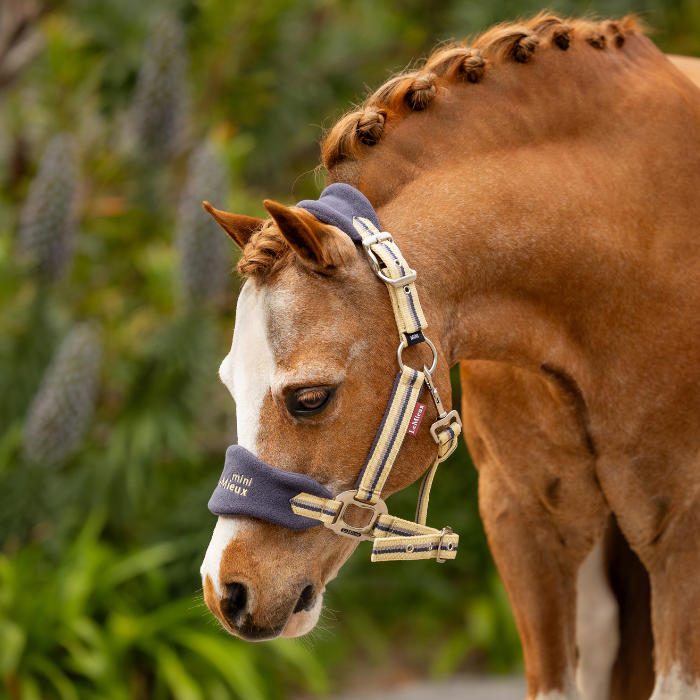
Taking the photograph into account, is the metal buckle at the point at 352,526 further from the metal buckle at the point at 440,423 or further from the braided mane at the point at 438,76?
the braided mane at the point at 438,76

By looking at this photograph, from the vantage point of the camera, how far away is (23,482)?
10.1 feet

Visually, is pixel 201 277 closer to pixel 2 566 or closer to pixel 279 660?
pixel 2 566

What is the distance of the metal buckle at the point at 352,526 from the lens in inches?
39.1

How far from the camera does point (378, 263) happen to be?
984 mm

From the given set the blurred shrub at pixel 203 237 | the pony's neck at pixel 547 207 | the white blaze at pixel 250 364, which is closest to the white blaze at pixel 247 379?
the white blaze at pixel 250 364

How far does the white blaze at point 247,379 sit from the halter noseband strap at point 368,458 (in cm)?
3

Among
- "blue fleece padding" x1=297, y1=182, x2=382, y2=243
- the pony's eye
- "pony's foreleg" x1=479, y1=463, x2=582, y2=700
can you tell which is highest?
"blue fleece padding" x1=297, y1=182, x2=382, y2=243

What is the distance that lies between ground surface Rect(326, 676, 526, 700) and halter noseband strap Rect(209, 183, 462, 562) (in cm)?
261

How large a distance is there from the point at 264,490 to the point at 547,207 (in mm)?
526

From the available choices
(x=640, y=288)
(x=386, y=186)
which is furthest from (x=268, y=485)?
(x=640, y=288)

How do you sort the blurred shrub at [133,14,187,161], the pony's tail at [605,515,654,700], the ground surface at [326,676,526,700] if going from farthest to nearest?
the blurred shrub at [133,14,187,161] < the ground surface at [326,676,526,700] < the pony's tail at [605,515,654,700]

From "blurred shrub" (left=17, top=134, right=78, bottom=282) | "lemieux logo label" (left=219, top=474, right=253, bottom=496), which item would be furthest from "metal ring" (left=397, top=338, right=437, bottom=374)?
"blurred shrub" (left=17, top=134, right=78, bottom=282)

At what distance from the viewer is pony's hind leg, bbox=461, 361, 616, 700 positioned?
121cm

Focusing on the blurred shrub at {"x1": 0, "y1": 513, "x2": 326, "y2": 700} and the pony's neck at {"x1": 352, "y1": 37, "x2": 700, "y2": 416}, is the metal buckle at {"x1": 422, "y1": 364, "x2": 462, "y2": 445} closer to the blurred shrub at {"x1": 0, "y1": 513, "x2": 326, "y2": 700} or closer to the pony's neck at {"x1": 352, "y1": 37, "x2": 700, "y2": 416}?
the pony's neck at {"x1": 352, "y1": 37, "x2": 700, "y2": 416}
